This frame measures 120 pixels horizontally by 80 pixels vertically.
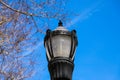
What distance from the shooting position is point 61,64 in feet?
11.0

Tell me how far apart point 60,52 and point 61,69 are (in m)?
0.25

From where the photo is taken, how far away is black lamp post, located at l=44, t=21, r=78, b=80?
329 centimetres

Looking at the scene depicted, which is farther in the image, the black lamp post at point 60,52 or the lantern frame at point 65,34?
the lantern frame at point 65,34

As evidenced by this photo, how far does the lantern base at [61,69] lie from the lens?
325 cm

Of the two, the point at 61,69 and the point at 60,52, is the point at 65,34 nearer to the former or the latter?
the point at 60,52

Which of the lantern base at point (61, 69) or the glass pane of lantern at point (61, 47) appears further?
the glass pane of lantern at point (61, 47)

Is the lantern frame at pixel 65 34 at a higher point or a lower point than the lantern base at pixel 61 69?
higher

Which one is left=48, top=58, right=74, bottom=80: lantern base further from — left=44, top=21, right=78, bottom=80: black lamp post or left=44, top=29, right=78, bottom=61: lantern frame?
left=44, top=29, right=78, bottom=61: lantern frame

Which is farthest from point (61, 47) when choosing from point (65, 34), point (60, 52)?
point (65, 34)

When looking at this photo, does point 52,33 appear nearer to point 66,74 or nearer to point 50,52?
point 50,52

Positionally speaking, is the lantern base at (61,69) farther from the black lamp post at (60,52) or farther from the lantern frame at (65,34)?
the lantern frame at (65,34)

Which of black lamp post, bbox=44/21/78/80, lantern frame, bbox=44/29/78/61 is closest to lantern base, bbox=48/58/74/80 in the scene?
black lamp post, bbox=44/21/78/80

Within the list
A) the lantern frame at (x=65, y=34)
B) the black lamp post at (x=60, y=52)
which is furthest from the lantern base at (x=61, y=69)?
the lantern frame at (x=65, y=34)

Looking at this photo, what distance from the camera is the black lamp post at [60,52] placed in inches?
130
